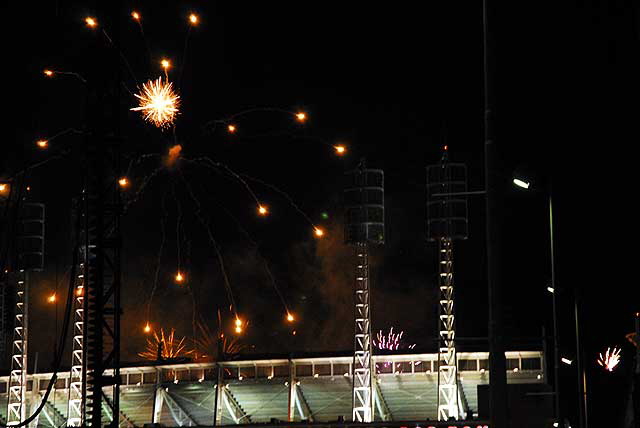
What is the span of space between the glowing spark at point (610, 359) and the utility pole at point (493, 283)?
3068 cm

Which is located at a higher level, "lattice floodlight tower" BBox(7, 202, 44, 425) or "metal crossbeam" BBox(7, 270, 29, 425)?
"lattice floodlight tower" BBox(7, 202, 44, 425)

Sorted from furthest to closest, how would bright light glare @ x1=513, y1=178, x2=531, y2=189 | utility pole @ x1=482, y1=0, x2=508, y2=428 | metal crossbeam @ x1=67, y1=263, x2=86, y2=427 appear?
metal crossbeam @ x1=67, y1=263, x2=86, y2=427, bright light glare @ x1=513, y1=178, x2=531, y2=189, utility pole @ x1=482, y1=0, x2=508, y2=428

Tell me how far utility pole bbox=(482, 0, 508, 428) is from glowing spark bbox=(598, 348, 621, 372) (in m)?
30.7

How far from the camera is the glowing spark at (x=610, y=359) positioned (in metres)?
45.2

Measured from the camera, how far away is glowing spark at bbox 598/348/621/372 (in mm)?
45219

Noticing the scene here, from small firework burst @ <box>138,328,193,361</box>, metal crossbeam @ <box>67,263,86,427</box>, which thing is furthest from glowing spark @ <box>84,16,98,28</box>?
small firework burst @ <box>138,328,193,361</box>

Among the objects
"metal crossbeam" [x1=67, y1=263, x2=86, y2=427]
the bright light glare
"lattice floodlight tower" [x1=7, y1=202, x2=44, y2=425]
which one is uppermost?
"lattice floodlight tower" [x1=7, y1=202, x2=44, y2=425]

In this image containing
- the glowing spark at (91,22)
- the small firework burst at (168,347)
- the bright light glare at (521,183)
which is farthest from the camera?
the small firework burst at (168,347)

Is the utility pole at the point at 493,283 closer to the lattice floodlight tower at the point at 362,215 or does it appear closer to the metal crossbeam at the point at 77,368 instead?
the metal crossbeam at the point at 77,368

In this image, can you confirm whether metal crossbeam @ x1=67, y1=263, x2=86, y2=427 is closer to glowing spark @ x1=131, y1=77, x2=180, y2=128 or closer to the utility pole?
glowing spark @ x1=131, y1=77, x2=180, y2=128

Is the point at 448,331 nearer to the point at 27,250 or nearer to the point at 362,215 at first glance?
the point at 362,215

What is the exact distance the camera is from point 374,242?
192 feet

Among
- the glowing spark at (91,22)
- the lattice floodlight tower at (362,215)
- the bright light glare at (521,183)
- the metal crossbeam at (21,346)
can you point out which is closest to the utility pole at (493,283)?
the bright light glare at (521,183)

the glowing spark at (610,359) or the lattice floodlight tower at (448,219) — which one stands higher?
the lattice floodlight tower at (448,219)
